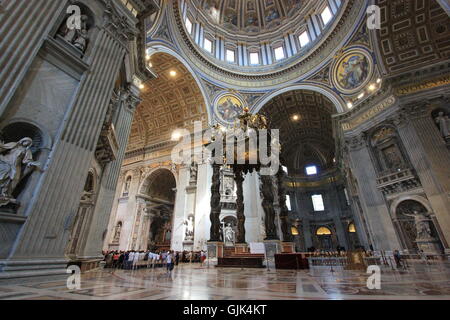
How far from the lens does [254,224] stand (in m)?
15.1

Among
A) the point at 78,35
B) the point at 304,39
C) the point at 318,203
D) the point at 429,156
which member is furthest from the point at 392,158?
the point at 318,203

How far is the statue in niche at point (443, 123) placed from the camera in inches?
393

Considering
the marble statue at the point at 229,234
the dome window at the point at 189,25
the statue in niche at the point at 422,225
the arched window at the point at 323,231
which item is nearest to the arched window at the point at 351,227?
the arched window at the point at 323,231

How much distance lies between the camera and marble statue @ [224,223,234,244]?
587 inches

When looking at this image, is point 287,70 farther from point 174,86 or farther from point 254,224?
point 254,224

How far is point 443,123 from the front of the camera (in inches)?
401

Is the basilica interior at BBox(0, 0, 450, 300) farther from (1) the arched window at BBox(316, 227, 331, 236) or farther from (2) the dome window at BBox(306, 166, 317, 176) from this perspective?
(1) the arched window at BBox(316, 227, 331, 236)

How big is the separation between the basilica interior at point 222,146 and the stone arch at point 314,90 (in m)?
0.11

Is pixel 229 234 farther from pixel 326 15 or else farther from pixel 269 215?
pixel 326 15

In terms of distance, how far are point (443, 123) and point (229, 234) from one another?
1398 centimetres

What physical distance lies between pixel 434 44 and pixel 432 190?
8546 mm

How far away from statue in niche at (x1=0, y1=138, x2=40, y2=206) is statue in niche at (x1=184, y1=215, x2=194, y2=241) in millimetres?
11903

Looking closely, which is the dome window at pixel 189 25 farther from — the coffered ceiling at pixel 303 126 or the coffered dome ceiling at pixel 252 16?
the coffered ceiling at pixel 303 126
